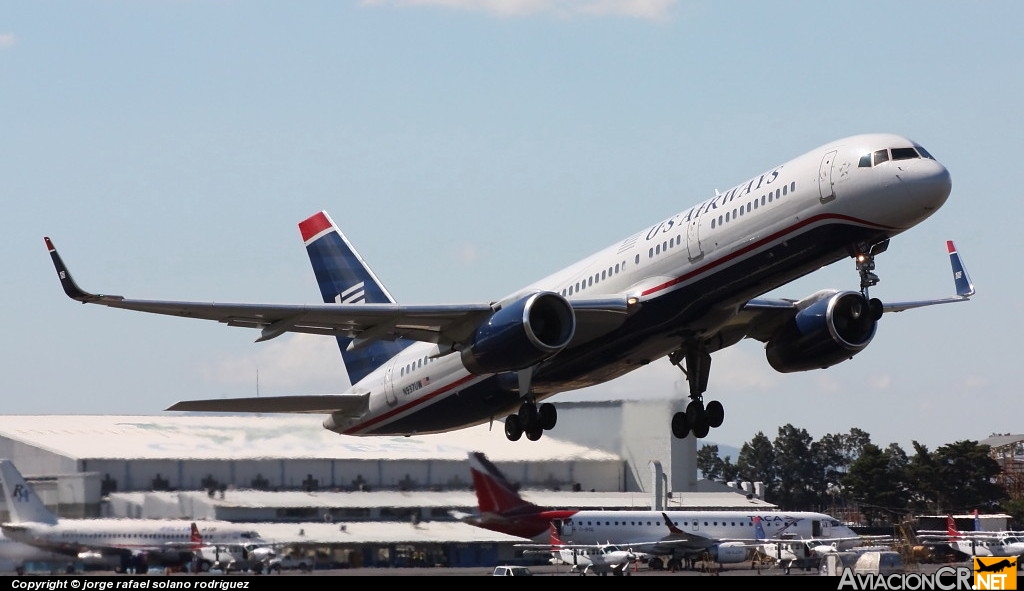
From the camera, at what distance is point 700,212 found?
34438mm

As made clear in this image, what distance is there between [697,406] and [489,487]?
18288mm

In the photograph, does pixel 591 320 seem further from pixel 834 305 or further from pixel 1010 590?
pixel 1010 590

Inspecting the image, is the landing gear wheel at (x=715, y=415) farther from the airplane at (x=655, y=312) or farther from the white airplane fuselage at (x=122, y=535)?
the white airplane fuselage at (x=122, y=535)

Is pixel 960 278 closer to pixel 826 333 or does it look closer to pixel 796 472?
pixel 826 333

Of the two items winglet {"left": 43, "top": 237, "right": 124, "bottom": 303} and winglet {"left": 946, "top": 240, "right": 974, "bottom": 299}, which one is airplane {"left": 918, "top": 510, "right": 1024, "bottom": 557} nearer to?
winglet {"left": 946, "top": 240, "right": 974, "bottom": 299}

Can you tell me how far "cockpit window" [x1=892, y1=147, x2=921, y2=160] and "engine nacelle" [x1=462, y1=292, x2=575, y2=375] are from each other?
333 inches

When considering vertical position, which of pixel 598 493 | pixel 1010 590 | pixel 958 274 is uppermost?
pixel 958 274

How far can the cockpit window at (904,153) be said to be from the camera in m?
31.6

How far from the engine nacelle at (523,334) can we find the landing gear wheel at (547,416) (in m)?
3.52

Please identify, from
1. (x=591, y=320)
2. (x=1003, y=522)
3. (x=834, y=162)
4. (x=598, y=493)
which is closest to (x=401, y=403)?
(x=591, y=320)

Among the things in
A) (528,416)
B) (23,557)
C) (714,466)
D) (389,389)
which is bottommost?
(23,557)

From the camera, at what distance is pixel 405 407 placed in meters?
41.3

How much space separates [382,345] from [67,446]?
762 inches

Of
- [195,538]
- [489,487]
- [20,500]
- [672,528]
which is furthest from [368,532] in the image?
[672,528]
